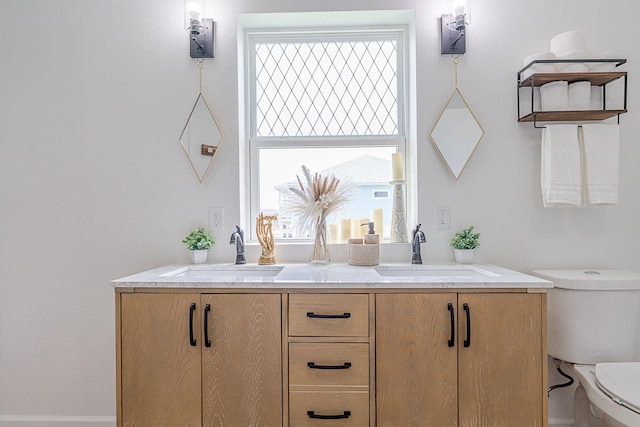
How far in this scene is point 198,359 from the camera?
1359mm

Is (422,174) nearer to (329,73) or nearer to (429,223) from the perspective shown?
(429,223)

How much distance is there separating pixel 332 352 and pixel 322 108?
4.40 ft

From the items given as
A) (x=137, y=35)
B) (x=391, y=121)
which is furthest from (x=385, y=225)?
(x=137, y=35)

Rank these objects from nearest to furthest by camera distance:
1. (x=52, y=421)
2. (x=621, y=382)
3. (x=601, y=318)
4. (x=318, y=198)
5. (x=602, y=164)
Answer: (x=621, y=382) → (x=601, y=318) → (x=602, y=164) → (x=318, y=198) → (x=52, y=421)

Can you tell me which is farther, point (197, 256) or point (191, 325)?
point (197, 256)

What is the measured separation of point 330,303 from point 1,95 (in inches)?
83.6

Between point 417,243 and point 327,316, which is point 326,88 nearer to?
point 417,243

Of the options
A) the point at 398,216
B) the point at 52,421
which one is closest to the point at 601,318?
the point at 398,216

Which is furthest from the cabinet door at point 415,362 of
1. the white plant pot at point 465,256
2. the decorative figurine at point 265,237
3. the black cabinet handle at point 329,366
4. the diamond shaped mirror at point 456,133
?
the diamond shaped mirror at point 456,133

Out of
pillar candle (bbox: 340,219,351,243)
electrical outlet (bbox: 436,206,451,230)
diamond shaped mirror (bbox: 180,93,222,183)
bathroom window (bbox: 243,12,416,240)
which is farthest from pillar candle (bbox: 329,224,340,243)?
diamond shaped mirror (bbox: 180,93,222,183)

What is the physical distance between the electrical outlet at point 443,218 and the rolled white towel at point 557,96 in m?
0.68

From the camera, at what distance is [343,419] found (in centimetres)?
132

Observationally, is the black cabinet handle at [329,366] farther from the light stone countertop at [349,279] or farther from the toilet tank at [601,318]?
the toilet tank at [601,318]

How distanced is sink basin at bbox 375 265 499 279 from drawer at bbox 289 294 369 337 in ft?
1.35
